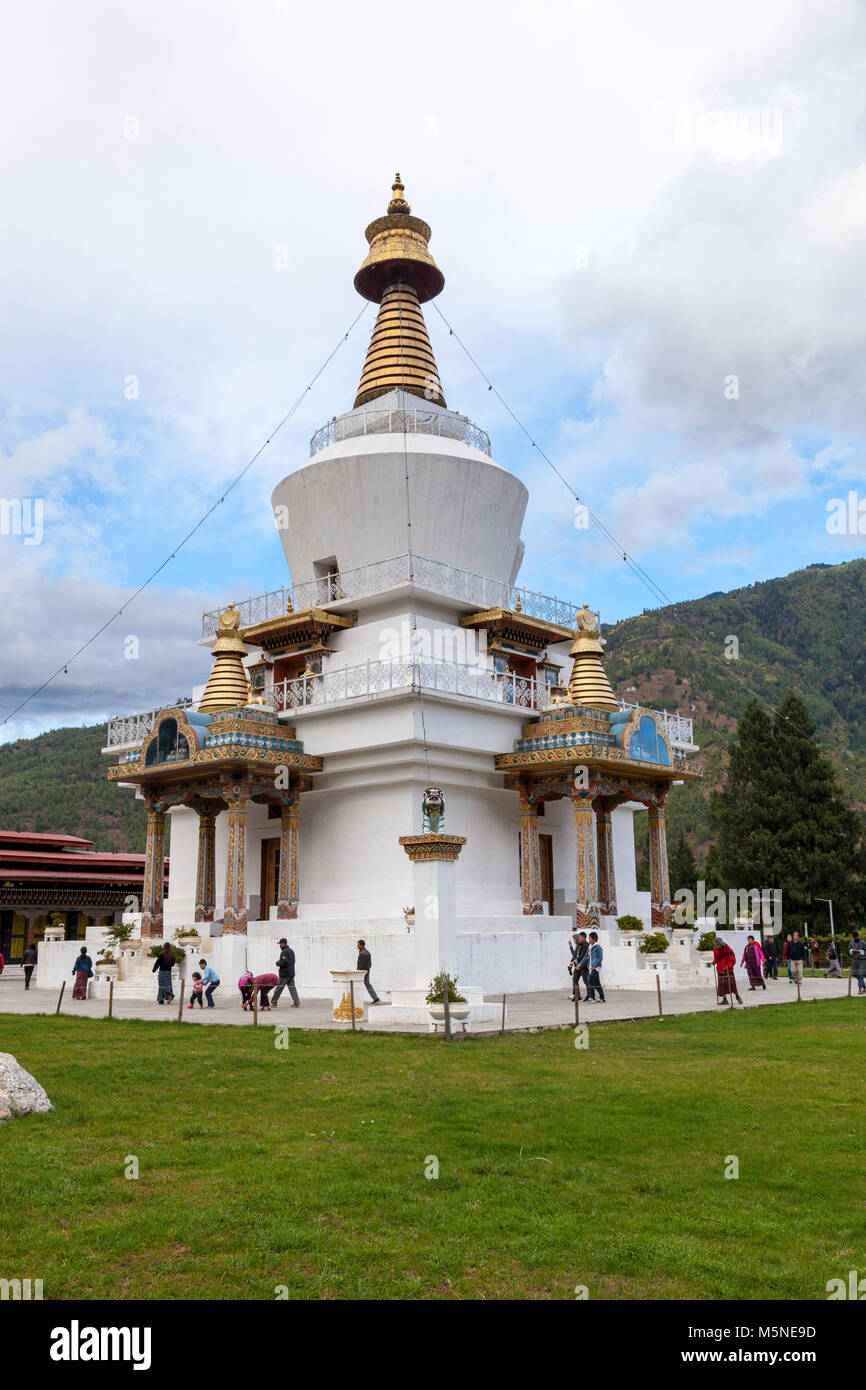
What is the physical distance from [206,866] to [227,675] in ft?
16.0

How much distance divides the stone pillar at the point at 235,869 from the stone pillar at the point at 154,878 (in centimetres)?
330

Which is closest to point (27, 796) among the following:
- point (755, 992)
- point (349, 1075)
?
point (755, 992)

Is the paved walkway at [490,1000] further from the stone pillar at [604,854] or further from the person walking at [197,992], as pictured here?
the stone pillar at [604,854]

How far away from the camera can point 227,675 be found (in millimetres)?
28188

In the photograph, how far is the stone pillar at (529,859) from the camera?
26.5 m

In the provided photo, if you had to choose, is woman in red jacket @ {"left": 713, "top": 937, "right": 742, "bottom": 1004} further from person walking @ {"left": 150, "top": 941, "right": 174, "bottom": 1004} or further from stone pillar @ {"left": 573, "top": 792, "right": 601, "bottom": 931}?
person walking @ {"left": 150, "top": 941, "right": 174, "bottom": 1004}

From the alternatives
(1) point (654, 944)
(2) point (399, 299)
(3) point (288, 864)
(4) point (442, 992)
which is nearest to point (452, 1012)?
(4) point (442, 992)

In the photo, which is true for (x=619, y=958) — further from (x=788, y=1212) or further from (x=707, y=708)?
(x=707, y=708)

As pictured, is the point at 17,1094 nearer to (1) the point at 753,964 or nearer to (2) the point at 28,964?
(1) the point at 753,964

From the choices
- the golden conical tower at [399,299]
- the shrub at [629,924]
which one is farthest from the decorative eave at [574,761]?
the golden conical tower at [399,299]

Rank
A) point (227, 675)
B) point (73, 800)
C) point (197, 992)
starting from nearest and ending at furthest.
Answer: point (197, 992) → point (227, 675) → point (73, 800)

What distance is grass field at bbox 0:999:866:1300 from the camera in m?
5.53
